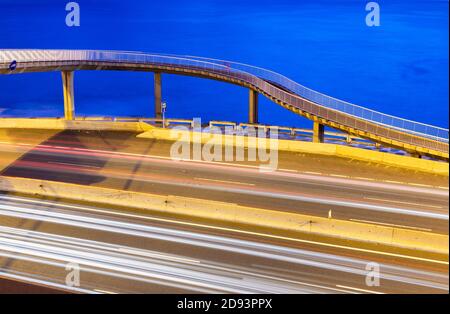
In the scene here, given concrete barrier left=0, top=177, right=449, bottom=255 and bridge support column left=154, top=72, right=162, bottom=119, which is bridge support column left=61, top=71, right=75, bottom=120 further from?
concrete barrier left=0, top=177, right=449, bottom=255

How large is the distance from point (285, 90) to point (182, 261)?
30.1 meters

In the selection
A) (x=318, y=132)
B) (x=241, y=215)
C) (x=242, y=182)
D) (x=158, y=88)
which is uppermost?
(x=158, y=88)

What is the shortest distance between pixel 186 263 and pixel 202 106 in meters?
135

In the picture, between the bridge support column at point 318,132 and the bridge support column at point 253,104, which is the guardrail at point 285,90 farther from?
the bridge support column at point 253,104

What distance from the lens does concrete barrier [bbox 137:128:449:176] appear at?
3338 cm

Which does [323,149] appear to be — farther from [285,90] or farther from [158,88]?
[158,88]

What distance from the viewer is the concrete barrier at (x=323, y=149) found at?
33375mm

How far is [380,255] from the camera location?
75.3 feet

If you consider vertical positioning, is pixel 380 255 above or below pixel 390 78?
below

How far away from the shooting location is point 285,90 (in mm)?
50250

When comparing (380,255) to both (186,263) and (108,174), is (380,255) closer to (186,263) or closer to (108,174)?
(186,263)

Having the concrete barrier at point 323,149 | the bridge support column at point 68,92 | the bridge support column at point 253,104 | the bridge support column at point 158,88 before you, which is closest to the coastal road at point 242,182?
the concrete barrier at point 323,149

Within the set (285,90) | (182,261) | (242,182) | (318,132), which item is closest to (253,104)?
(285,90)
